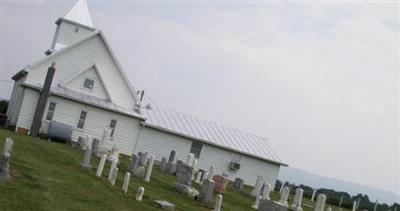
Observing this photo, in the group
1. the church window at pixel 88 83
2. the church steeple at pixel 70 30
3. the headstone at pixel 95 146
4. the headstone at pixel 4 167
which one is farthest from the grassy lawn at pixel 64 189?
the church steeple at pixel 70 30

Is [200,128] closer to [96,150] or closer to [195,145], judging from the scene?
[195,145]

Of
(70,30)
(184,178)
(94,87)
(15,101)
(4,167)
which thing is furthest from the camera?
(70,30)

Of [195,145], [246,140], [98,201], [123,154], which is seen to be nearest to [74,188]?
[98,201]

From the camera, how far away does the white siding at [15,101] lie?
3632cm

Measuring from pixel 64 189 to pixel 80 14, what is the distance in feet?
104

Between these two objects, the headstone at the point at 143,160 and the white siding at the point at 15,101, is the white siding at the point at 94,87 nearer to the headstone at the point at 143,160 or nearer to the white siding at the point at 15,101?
the white siding at the point at 15,101

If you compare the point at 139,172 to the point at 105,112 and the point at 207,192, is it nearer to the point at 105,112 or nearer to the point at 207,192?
the point at 207,192

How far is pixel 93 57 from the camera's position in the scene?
38.5m

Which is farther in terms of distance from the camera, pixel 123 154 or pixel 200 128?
pixel 200 128

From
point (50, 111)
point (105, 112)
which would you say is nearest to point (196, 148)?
point (105, 112)

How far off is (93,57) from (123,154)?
643cm

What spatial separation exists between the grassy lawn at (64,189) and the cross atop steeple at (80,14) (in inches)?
861

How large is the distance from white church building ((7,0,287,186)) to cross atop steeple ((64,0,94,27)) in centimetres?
7

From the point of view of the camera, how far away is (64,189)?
15.4 meters
